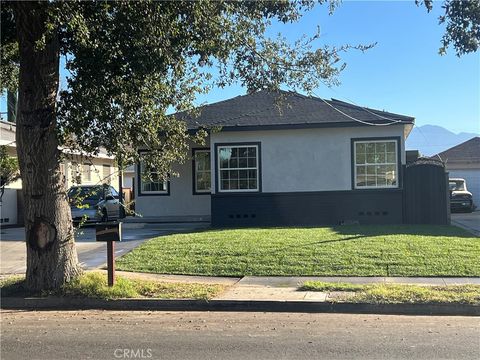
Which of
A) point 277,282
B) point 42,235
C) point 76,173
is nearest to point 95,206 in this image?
point 76,173

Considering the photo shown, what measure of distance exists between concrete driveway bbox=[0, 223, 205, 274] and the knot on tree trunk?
4.23 ft

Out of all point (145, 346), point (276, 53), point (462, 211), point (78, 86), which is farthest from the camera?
point (462, 211)

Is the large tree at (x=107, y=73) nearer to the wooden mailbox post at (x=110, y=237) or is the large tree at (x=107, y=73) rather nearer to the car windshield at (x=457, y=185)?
the wooden mailbox post at (x=110, y=237)

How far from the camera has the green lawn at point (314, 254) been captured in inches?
430

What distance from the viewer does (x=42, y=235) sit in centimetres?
920

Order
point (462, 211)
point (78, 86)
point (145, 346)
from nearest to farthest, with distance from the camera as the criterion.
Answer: point (145, 346) < point (78, 86) < point (462, 211)

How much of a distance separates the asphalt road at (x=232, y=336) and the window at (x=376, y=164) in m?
11.1

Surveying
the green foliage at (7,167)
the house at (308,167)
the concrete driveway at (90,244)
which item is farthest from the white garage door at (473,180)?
the green foliage at (7,167)

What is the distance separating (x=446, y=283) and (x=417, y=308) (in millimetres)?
1895

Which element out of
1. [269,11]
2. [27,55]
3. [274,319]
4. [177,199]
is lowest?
[274,319]

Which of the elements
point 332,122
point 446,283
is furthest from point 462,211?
point 446,283

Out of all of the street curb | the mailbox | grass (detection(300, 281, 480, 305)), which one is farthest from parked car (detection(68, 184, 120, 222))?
grass (detection(300, 281, 480, 305))

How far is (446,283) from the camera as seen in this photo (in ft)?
31.8

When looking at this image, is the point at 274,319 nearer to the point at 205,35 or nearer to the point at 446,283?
the point at 446,283
